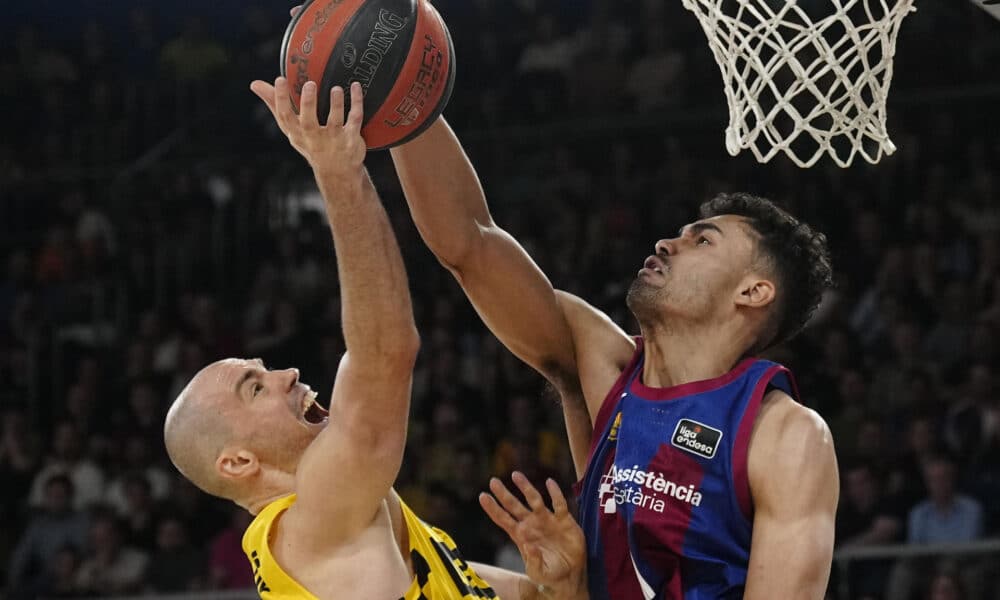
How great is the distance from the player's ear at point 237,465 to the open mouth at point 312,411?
150 millimetres

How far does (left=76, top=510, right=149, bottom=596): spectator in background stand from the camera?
7578 millimetres

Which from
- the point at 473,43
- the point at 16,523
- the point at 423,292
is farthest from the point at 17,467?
the point at 473,43

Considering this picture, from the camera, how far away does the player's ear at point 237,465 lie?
3.16 metres

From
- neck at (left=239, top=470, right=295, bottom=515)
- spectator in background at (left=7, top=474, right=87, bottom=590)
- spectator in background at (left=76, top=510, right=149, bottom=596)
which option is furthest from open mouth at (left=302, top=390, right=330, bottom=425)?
spectator in background at (left=7, top=474, right=87, bottom=590)

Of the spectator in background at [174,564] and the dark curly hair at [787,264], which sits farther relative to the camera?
the spectator in background at [174,564]

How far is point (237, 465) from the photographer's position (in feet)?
10.4

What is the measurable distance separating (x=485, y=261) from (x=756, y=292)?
2.04 feet

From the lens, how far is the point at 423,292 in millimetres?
8703

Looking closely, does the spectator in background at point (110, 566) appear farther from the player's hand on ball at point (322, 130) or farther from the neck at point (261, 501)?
the player's hand on ball at point (322, 130)

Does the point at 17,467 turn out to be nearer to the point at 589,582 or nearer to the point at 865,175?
the point at 865,175

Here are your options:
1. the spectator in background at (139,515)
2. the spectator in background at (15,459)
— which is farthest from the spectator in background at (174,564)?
the spectator in background at (15,459)

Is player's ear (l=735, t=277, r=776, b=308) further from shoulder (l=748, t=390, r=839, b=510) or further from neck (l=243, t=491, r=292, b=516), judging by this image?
neck (l=243, t=491, r=292, b=516)

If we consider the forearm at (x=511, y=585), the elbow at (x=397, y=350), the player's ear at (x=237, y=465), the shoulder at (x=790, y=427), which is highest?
the elbow at (x=397, y=350)

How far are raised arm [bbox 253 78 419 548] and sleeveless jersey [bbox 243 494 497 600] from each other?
0.13m
